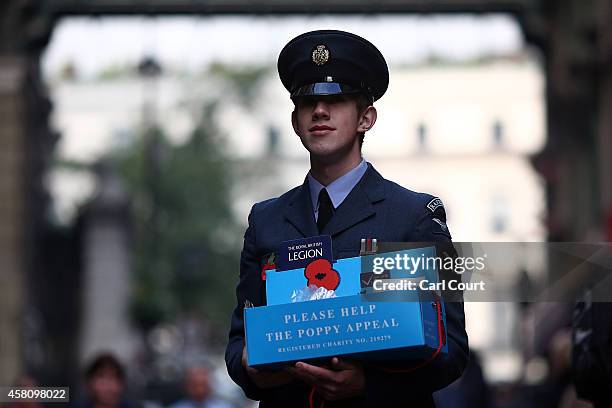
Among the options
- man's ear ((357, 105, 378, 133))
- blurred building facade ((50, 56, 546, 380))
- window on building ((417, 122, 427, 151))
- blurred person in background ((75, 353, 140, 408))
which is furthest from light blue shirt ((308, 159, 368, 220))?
window on building ((417, 122, 427, 151))

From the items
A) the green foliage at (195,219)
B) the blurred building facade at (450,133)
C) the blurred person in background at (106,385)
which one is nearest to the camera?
the blurred person in background at (106,385)

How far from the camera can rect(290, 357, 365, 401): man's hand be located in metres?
4.03

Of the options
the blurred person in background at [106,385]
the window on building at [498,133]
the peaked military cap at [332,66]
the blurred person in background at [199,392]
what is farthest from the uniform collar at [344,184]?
the window on building at [498,133]

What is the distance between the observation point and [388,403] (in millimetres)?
4160

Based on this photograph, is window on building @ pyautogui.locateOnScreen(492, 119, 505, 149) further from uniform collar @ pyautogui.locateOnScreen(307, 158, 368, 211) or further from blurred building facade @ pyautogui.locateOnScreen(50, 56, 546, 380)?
uniform collar @ pyautogui.locateOnScreen(307, 158, 368, 211)

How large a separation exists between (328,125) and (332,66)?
20 cm

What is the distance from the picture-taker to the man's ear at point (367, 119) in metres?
4.47

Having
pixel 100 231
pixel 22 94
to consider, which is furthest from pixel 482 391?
pixel 100 231

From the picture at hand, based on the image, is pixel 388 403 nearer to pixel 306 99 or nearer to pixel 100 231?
pixel 306 99

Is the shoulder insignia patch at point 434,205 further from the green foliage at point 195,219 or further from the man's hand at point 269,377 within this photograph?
the green foliage at point 195,219

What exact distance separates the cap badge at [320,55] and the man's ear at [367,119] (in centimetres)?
18

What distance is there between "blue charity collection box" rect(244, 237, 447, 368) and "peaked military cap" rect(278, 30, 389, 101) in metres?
0.59

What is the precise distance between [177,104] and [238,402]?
130ft

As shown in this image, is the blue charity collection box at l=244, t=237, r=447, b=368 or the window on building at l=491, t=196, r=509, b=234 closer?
the blue charity collection box at l=244, t=237, r=447, b=368
